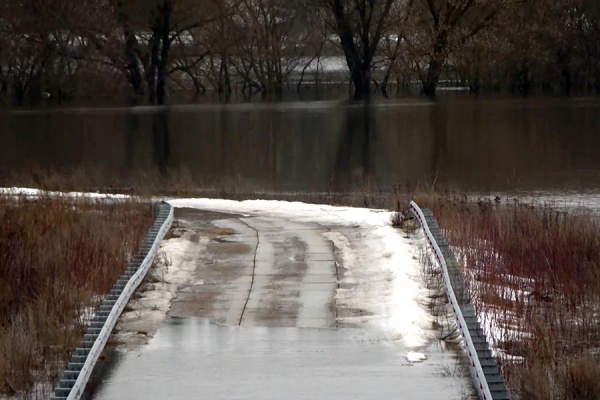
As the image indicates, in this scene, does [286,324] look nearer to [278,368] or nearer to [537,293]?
[278,368]

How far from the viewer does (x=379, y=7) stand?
178 feet

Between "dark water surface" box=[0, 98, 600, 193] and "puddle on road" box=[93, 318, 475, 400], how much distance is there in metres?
14.6

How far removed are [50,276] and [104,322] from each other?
178cm

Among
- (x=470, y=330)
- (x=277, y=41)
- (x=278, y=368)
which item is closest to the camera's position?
(x=278, y=368)

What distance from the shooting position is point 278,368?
7.22 metres

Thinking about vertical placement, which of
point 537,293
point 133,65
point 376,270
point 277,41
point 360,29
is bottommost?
point 537,293

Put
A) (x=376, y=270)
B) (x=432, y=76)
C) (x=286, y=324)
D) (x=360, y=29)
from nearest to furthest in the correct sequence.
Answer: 1. (x=286, y=324)
2. (x=376, y=270)
3. (x=432, y=76)
4. (x=360, y=29)

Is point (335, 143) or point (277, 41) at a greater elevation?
point (277, 41)

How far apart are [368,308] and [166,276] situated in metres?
2.17

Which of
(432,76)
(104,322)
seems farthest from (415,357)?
(432,76)

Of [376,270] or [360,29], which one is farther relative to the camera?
[360,29]

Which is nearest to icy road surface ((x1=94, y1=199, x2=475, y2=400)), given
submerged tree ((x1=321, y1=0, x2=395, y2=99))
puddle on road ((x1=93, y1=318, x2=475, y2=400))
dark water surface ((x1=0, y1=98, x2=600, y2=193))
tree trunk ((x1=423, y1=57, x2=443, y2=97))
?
puddle on road ((x1=93, y1=318, x2=475, y2=400))

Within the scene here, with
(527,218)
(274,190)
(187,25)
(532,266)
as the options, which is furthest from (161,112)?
(532,266)

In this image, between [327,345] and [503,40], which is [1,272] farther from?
[503,40]
